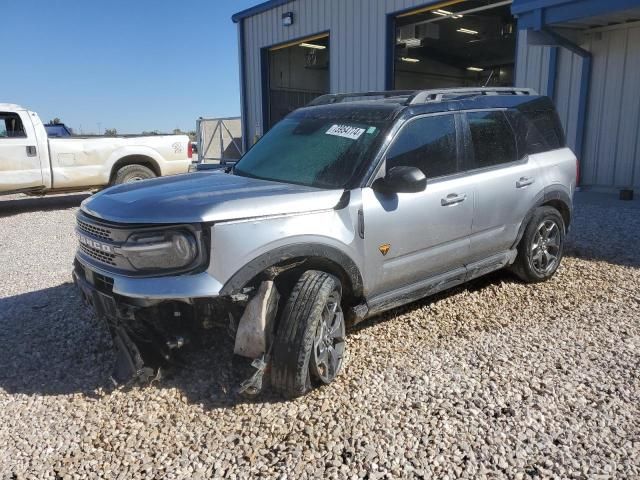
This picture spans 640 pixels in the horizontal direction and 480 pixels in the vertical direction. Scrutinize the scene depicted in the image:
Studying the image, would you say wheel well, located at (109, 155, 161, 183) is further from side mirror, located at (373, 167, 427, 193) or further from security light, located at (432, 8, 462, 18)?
security light, located at (432, 8, 462, 18)

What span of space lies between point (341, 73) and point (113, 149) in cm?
712

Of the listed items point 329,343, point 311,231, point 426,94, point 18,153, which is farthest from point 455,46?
point 329,343

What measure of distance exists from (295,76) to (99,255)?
21.4 meters

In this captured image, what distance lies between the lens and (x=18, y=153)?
9812 millimetres

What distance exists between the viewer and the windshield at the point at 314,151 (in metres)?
3.75

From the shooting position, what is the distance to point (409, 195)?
3.80 meters

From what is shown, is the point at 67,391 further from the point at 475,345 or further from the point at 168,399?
the point at 475,345

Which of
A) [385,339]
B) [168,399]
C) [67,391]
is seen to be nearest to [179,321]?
[168,399]

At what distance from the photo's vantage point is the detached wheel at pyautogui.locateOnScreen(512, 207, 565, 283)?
5035 mm

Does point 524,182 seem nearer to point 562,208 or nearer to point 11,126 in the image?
point 562,208

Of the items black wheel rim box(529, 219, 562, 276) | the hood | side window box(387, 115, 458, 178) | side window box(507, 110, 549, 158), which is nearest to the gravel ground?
black wheel rim box(529, 219, 562, 276)

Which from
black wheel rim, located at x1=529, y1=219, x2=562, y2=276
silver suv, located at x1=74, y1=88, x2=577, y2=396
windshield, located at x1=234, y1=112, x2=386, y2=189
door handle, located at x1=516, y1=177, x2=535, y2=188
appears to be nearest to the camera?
silver suv, located at x1=74, y1=88, x2=577, y2=396

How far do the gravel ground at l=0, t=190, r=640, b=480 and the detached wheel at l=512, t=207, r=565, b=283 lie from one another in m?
0.36

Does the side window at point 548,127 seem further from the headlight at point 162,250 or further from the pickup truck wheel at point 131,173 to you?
the pickup truck wheel at point 131,173
